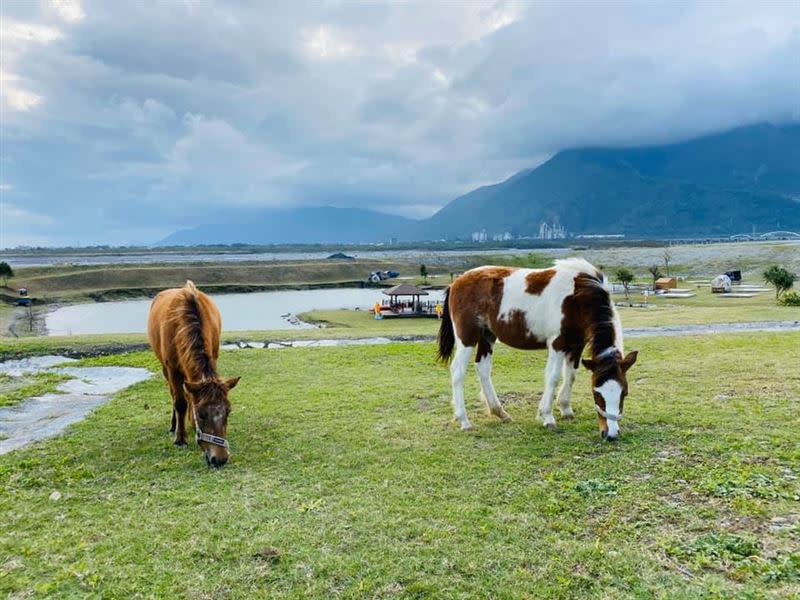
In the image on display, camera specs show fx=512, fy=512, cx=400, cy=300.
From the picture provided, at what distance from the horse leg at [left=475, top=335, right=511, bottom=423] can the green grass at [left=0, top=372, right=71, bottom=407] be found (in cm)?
867

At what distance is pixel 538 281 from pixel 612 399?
187 centimetres

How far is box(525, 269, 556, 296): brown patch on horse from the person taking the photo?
7191mm

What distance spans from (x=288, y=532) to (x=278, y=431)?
3190 millimetres

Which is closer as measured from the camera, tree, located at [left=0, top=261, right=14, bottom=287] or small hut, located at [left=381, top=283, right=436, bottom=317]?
small hut, located at [left=381, top=283, right=436, bottom=317]

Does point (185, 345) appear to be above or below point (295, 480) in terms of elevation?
above

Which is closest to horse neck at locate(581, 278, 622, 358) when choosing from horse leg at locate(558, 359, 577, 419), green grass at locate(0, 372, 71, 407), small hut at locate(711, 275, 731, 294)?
Answer: horse leg at locate(558, 359, 577, 419)

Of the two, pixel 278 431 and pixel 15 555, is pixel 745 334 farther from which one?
pixel 15 555

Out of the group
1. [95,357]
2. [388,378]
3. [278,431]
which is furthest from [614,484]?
[95,357]

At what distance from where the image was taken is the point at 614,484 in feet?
16.7

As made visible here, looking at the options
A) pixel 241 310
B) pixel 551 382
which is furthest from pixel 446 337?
pixel 241 310

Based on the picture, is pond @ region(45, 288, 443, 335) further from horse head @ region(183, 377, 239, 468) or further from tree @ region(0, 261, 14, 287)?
horse head @ region(183, 377, 239, 468)

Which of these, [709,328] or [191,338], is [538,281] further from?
[709,328]

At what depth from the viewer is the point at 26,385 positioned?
36.5 ft

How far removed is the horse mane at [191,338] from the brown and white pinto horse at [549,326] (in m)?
3.47
